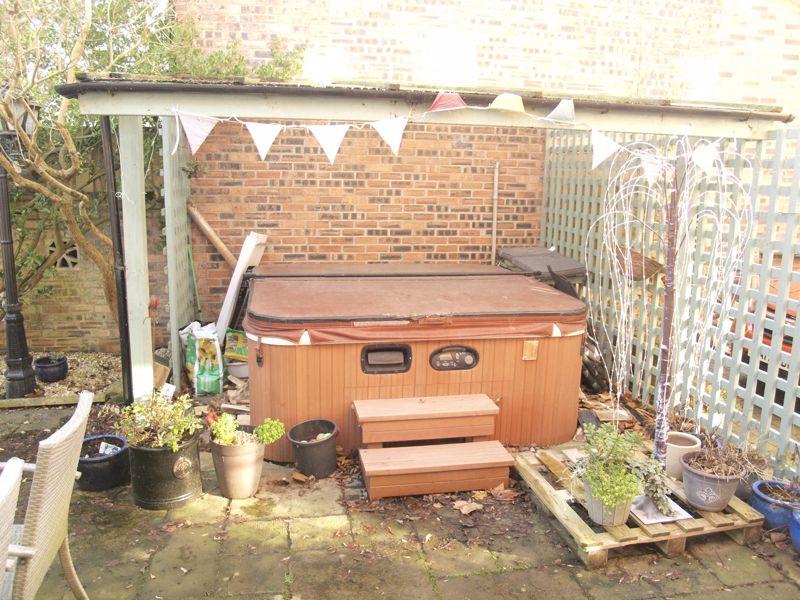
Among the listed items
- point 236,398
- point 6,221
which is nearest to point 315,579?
point 236,398

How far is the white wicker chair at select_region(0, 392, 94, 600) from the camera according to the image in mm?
2295

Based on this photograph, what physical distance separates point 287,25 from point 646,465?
19.7 feet

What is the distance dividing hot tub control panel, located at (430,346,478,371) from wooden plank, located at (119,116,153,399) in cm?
232

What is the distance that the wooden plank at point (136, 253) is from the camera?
16.3 ft

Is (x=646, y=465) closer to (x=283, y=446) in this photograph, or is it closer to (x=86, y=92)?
(x=283, y=446)

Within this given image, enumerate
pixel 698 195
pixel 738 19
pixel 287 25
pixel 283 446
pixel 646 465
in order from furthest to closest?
pixel 738 19 < pixel 287 25 < pixel 698 195 < pixel 283 446 < pixel 646 465


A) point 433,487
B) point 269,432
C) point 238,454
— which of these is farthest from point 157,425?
point 433,487

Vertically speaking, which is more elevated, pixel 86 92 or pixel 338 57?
pixel 338 57

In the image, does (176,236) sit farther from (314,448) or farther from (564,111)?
(564,111)

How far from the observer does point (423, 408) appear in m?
4.44

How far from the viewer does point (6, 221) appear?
5895 millimetres

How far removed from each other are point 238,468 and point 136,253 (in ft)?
6.59

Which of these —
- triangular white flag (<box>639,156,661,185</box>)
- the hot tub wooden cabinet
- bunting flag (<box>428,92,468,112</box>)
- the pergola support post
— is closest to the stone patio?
the hot tub wooden cabinet

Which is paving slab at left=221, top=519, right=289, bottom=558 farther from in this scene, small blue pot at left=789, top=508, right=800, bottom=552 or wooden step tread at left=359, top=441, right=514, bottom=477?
small blue pot at left=789, top=508, right=800, bottom=552
